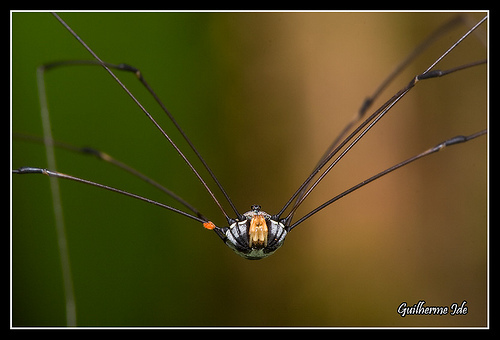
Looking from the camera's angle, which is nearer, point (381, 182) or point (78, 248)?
point (78, 248)

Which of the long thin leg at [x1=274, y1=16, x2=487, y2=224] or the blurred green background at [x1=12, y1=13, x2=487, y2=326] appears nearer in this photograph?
the long thin leg at [x1=274, y1=16, x2=487, y2=224]

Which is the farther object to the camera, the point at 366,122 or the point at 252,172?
the point at 252,172

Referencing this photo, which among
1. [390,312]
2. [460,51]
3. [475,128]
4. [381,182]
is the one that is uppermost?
[460,51]

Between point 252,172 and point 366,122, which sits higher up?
point 252,172

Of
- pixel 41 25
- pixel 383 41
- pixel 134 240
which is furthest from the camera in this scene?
pixel 383 41

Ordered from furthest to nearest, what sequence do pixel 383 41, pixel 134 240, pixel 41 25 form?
pixel 383 41 → pixel 134 240 → pixel 41 25

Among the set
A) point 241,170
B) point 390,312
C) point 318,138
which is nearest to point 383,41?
point 318,138

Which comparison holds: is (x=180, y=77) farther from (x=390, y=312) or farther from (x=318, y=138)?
(x=390, y=312)

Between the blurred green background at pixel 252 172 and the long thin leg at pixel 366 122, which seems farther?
the blurred green background at pixel 252 172
